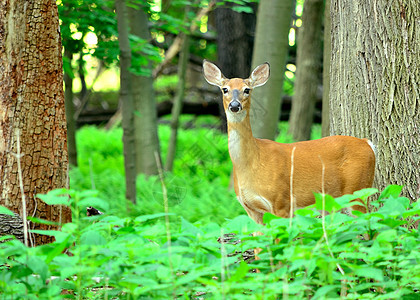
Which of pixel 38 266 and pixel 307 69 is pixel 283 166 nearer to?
pixel 38 266

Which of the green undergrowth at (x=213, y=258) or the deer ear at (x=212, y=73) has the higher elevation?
the deer ear at (x=212, y=73)

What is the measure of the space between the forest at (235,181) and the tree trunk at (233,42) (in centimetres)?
203

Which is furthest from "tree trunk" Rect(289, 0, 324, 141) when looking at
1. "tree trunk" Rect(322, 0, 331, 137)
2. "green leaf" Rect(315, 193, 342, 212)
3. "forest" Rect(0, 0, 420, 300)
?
"green leaf" Rect(315, 193, 342, 212)

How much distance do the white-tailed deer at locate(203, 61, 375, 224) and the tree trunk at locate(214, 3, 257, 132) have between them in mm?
7718

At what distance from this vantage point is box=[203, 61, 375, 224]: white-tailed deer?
5.38m

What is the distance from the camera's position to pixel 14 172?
4691 mm

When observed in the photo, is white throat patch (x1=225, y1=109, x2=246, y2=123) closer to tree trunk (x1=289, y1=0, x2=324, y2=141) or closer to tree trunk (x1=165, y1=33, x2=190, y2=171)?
tree trunk (x1=289, y1=0, x2=324, y2=141)

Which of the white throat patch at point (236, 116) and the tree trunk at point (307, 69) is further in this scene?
the tree trunk at point (307, 69)

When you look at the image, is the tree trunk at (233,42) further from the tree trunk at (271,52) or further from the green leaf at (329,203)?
the green leaf at (329,203)

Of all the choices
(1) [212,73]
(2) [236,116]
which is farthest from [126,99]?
(2) [236,116]

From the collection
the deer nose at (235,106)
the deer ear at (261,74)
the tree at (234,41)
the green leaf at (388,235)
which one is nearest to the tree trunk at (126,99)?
the deer ear at (261,74)

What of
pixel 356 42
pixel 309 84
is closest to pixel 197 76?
pixel 309 84

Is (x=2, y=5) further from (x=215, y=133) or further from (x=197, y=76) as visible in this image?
(x=197, y=76)

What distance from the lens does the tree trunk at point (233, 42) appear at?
13.3 meters
